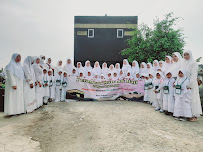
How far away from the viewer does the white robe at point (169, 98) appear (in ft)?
17.4

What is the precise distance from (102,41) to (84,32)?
7.24 ft

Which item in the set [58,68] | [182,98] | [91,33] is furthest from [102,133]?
[91,33]

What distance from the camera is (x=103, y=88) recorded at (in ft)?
27.4

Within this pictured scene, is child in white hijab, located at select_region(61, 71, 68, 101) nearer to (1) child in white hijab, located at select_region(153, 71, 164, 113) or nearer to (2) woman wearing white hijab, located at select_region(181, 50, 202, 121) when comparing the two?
(1) child in white hijab, located at select_region(153, 71, 164, 113)

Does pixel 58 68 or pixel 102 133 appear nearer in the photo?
pixel 102 133

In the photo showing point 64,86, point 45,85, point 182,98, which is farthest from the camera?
point 64,86

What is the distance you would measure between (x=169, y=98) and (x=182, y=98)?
0.47 m

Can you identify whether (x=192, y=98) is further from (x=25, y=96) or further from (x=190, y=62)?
(x=25, y=96)

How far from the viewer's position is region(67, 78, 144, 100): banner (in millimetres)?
8281

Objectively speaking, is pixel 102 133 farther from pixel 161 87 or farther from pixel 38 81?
pixel 38 81

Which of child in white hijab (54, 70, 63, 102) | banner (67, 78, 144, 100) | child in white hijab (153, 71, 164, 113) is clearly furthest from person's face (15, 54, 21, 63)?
child in white hijab (153, 71, 164, 113)

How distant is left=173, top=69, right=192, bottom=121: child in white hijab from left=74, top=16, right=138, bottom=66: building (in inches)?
536

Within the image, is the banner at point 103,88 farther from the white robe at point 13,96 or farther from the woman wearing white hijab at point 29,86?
the white robe at point 13,96

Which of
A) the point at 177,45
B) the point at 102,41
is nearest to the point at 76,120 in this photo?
the point at 177,45
